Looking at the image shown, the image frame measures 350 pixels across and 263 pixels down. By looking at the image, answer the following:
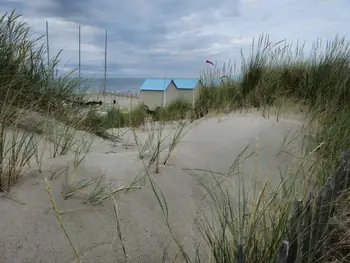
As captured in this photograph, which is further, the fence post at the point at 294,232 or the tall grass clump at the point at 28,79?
the tall grass clump at the point at 28,79

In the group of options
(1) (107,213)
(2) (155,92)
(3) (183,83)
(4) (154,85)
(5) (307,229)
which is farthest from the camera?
(4) (154,85)

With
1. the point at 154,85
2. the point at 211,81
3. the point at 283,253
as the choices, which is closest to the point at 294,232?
the point at 283,253

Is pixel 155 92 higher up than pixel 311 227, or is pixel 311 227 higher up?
pixel 155 92

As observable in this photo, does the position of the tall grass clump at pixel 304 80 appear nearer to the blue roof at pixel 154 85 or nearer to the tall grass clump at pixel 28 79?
the tall grass clump at pixel 28 79

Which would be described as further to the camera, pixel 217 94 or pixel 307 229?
Result: pixel 217 94

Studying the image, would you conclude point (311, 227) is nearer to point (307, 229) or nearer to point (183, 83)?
point (307, 229)

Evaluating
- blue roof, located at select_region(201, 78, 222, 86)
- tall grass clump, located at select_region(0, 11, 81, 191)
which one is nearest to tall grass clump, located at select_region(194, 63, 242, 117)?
blue roof, located at select_region(201, 78, 222, 86)

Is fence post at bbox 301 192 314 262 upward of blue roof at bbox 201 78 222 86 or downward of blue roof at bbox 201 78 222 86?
downward

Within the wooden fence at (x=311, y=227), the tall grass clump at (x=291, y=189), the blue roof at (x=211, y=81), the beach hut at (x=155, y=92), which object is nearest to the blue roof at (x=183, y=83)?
the beach hut at (x=155, y=92)

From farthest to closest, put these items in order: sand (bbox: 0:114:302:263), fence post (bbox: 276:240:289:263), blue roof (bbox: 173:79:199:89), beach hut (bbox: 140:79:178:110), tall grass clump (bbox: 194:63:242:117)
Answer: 1. beach hut (bbox: 140:79:178:110)
2. blue roof (bbox: 173:79:199:89)
3. tall grass clump (bbox: 194:63:242:117)
4. sand (bbox: 0:114:302:263)
5. fence post (bbox: 276:240:289:263)

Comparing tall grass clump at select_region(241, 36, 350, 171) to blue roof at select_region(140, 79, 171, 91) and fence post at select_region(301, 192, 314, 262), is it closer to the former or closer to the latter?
fence post at select_region(301, 192, 314, 262)

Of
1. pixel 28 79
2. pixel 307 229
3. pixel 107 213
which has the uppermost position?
pixel 28 79

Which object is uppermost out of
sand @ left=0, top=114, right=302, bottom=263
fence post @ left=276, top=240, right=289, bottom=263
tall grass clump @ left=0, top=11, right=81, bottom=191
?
tall grass clump @ left=0, top=11, right=81, bottom=191

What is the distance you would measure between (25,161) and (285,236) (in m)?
1.44
